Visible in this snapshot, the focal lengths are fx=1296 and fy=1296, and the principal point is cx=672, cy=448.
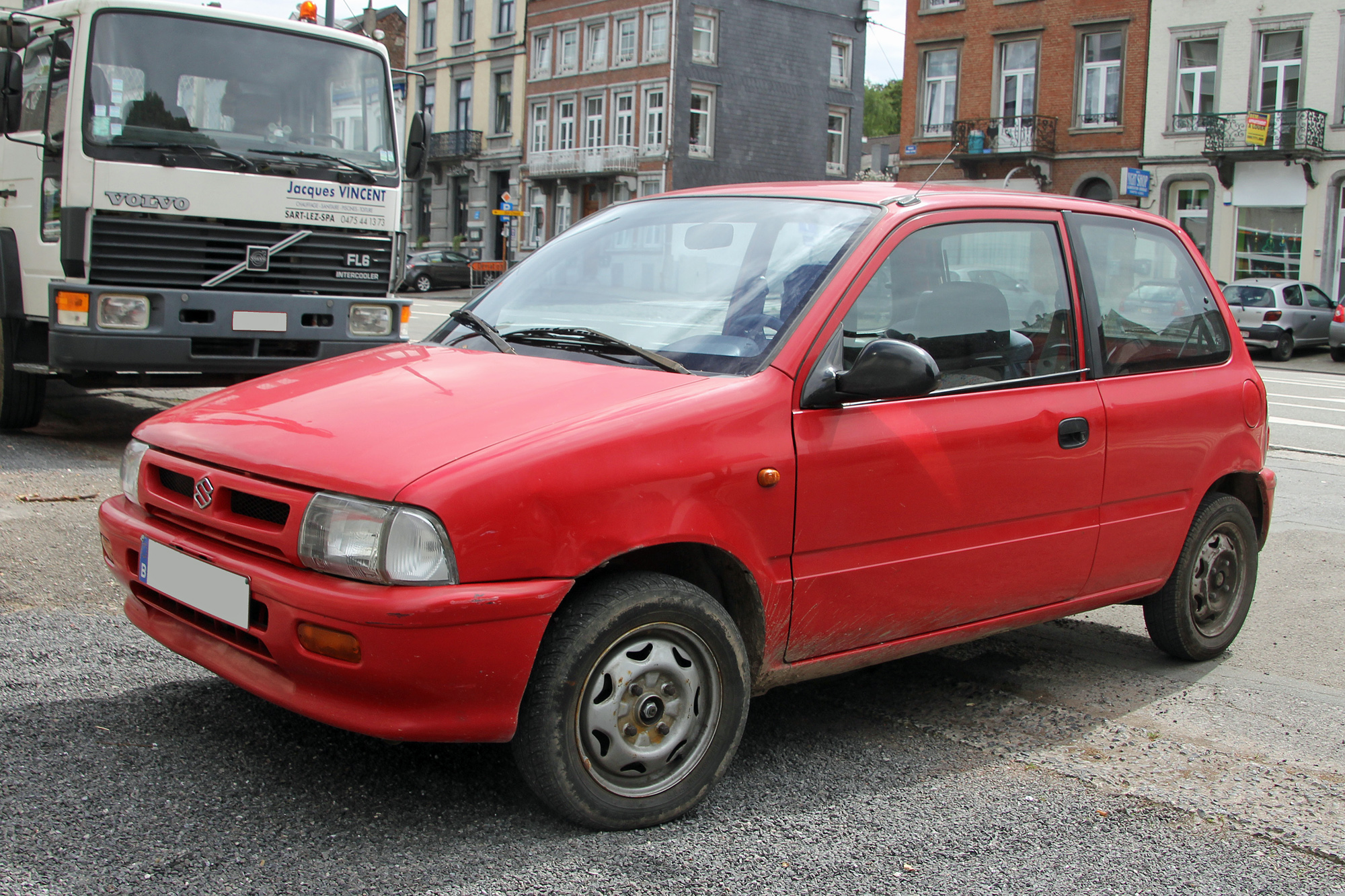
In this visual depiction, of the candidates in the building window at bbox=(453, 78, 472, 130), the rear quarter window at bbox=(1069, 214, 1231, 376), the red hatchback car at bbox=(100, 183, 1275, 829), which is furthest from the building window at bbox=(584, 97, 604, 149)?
the red hatchback car at bbox=(100, 183, 1275, 829)

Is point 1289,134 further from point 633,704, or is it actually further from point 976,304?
point 633,704

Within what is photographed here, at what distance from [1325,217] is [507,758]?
34041mm

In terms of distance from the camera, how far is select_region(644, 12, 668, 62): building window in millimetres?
50500

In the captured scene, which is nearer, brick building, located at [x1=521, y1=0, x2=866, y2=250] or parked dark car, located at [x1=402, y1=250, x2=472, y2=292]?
parked dark car, located at [x1=402, y1=250, x2=472, y2=292]

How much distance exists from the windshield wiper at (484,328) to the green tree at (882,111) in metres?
94.8

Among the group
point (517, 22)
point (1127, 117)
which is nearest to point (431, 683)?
point (1127, 117)

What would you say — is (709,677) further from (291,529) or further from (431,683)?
(291,529)

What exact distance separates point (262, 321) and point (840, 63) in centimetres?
5131

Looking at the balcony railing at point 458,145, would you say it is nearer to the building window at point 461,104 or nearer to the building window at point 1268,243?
the building window at point 461,104

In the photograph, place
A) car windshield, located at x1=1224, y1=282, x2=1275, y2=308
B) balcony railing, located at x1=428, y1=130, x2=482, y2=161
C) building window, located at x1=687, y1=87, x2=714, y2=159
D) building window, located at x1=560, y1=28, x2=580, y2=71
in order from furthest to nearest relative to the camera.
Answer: balcony railing, located at x1=428, y1=130, x2=482, y2=161
building window, located at x1=560, y1=28, x2=580, y2=71
building window, located at x1=687, y1=87, x2=714, y2=159
car windshield, located at x1=1224, y1=282, x2=1275, y2=308

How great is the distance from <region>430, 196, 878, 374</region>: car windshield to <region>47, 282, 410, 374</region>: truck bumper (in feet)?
14.6

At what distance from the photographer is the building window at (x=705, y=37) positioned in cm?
5091

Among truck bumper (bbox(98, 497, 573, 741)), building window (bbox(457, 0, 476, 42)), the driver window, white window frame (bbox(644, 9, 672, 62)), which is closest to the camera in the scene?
truck bumper (bbox(98, 497, 573, 741))

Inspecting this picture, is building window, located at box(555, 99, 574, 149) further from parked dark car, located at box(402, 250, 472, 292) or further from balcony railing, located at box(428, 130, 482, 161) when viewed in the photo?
parked dark car, located at box(402, 250, 472, 292)
